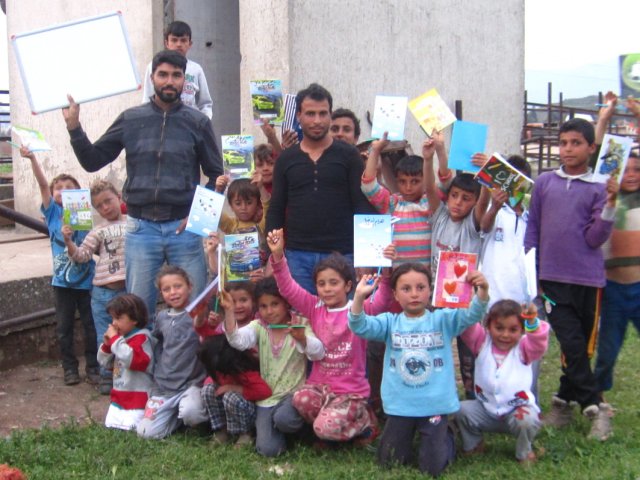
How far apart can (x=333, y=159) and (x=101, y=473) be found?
2.19 m

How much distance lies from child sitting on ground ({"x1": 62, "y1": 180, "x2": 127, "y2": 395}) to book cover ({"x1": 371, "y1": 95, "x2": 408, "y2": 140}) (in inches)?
76.8

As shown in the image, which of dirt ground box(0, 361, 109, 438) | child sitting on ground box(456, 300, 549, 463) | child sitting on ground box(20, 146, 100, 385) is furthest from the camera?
child sitting on ground box(20, 146, 100, 385)

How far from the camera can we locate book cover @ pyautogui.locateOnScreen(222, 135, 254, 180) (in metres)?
5.31

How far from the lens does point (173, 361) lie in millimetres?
4941

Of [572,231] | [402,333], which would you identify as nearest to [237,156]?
[402,333]

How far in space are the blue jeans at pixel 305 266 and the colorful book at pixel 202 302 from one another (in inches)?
19.5

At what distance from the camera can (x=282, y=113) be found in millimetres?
5352

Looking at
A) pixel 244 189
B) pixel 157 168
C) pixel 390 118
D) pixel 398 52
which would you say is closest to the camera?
pixel 390 118

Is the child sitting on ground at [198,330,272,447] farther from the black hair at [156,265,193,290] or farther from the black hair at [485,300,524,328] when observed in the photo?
the black hair at [485,300,524,328]

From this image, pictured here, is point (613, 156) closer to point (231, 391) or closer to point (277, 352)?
point (277, 352)

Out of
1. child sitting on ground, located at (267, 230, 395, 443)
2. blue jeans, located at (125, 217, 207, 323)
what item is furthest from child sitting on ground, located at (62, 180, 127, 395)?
child sitting on ground, located at (267, 230, 395, 443)

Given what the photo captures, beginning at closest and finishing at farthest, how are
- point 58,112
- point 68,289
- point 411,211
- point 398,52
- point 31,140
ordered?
point 411,211 < point 31,140 < point 68,289 < point 398,52 < point 58,112

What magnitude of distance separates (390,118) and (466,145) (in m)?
0.48

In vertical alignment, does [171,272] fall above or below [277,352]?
above
